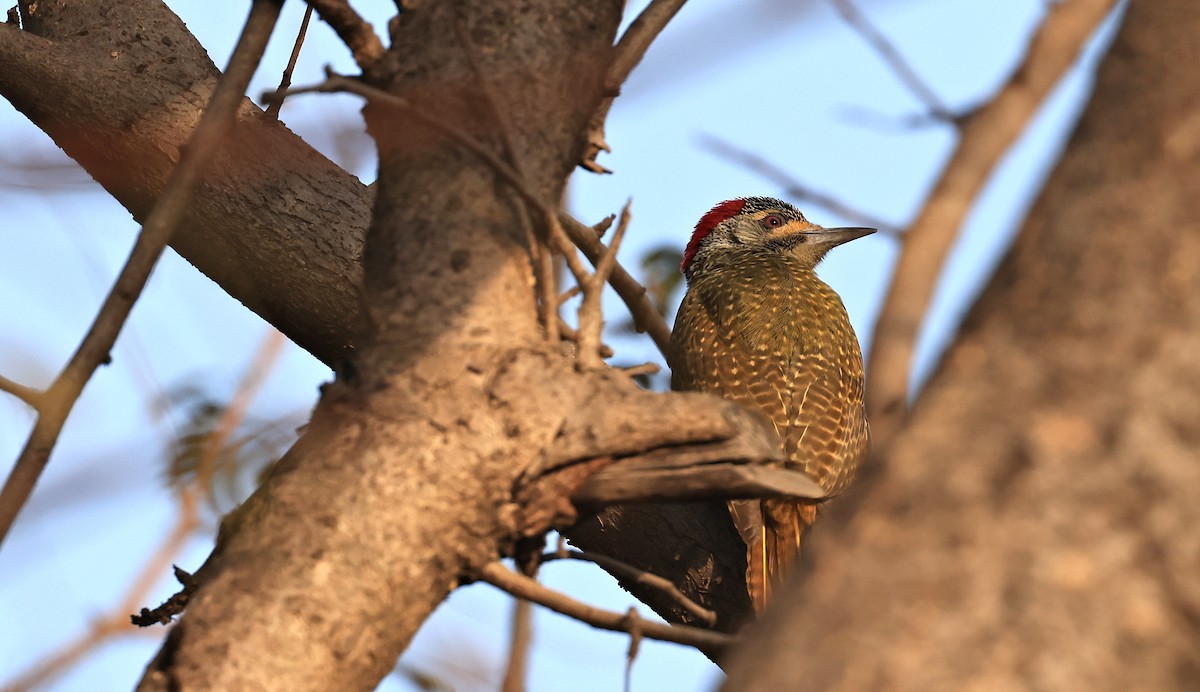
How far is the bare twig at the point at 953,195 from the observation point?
1502 mm

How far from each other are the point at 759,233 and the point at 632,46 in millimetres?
5493

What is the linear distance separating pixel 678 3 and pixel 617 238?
23.9 inches

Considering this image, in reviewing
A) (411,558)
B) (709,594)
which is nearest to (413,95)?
(411,558)

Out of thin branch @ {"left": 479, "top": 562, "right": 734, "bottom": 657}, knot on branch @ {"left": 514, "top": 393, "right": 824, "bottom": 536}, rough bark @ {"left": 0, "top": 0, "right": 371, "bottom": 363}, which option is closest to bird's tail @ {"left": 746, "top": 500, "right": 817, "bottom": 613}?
rough bark @ {"left": 0, "top": 0, "right": 371, "bottom": 363}

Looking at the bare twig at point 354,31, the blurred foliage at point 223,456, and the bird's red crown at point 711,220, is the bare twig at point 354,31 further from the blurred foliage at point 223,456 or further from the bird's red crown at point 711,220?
the bird's red crown at point 711,220

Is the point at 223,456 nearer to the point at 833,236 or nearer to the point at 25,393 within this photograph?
the point at 25,393

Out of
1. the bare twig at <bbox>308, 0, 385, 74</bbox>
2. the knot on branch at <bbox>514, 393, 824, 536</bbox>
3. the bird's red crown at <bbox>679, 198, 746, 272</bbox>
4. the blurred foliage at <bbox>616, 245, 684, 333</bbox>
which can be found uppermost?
the bird's red crown at <bbox>679, 198, 746, 272</bbox>

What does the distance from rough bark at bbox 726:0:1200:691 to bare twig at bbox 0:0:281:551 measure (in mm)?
1054

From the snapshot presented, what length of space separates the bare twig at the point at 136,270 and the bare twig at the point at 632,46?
2.32 ft

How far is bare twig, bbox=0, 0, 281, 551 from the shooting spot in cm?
190

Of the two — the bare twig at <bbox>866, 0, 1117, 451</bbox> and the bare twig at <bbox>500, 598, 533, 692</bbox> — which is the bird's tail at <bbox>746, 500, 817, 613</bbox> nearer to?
the bare twig at <bbox>500, 598, 533, 692</bbox>

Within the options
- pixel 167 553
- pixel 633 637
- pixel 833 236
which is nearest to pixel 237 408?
pixel 167 553

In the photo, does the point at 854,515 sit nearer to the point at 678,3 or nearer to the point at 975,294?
the point at 975,294

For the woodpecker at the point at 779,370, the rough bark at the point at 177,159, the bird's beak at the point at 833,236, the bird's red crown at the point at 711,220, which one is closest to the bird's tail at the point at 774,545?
the woodpecker at the point at 779,370
